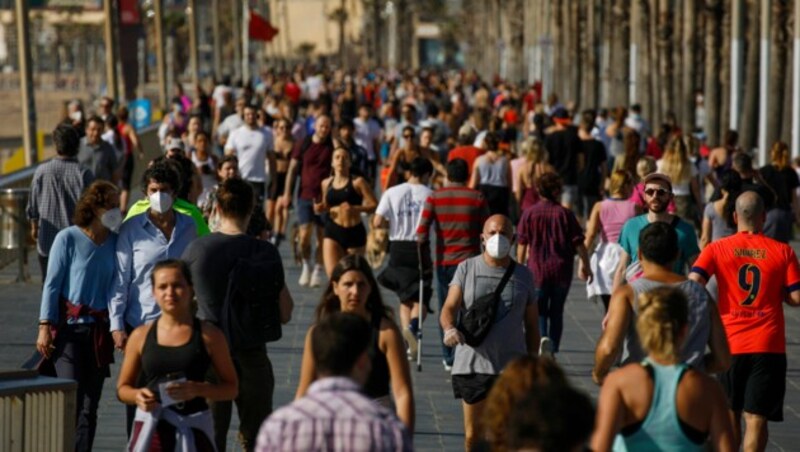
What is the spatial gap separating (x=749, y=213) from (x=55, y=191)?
6248 millimetres

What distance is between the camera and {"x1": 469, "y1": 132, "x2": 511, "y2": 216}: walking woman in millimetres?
18406

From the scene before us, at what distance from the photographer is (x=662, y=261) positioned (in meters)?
8.55

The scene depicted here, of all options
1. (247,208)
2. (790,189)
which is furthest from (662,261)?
(790,189)

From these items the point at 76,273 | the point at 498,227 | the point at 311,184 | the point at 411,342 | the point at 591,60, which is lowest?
the point at 591,60

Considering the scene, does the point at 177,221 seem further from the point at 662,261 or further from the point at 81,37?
the point at 81,37

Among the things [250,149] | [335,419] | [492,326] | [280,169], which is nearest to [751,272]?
[492,326]

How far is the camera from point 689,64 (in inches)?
1515

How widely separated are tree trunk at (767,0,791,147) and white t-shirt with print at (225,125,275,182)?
1027cm

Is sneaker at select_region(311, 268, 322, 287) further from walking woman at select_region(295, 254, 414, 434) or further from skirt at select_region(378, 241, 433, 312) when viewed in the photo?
walking woman at select_region(295, 254, 414, 434)

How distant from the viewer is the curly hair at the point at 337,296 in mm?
7934

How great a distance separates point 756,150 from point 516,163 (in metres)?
13.9

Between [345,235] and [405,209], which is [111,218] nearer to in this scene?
[405,209]

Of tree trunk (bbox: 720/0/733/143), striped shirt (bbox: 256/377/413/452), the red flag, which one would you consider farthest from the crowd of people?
the red flag

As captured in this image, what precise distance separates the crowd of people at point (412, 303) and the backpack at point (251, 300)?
10 millimetres
